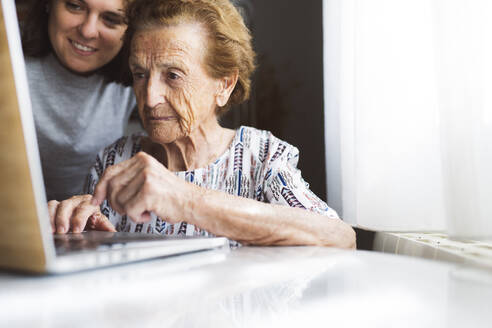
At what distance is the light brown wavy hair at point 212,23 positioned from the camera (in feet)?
4.12

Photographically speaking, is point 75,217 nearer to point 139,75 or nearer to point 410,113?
point 139,75

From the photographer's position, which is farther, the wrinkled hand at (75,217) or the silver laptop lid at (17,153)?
the wrinkled hand at (75,217)

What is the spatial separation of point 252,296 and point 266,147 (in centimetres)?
85

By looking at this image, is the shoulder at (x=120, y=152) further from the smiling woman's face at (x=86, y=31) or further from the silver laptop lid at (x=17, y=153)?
the silver laptop lid at (x=17, y=153)

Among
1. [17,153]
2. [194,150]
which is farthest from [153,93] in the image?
[17,153]

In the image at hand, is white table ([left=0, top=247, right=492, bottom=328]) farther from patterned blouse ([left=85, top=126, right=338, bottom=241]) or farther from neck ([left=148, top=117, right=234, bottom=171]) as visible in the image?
neck ([left=148, top=117, right=234, bottom=171])

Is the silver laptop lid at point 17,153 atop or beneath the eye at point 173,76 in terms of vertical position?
beneath

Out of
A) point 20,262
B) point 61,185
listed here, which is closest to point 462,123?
point 20,262

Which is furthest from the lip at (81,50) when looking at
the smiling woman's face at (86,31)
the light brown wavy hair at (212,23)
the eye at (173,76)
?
the eye at (173,76)

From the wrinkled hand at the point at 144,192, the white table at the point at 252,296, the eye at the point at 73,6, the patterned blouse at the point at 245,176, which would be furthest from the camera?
the eye at the point at 73,6

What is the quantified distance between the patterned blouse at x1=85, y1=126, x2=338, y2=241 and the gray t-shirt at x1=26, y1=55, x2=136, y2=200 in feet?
1.30

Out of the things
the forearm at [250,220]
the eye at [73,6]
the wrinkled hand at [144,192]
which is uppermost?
the eye at [73,6]

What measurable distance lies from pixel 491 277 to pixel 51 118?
1.58m

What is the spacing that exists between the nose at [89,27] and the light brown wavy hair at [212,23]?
0.21 meters
